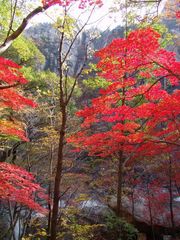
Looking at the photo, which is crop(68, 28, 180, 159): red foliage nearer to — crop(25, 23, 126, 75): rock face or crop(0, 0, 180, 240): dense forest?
crop(0, 0, 180, 240): dense forest

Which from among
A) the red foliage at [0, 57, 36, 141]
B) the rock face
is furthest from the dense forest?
the rock face

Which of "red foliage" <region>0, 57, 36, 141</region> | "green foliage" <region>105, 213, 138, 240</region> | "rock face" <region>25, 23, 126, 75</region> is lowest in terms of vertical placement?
"green foliage" <region>105, 213, 138, 240</region>

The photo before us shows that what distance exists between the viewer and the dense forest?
6156 mm

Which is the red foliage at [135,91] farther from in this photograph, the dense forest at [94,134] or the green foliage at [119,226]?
the green foliage at [119,226]

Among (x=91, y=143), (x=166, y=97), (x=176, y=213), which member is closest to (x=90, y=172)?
(x=176, y=213)

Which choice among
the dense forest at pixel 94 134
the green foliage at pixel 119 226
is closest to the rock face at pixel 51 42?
the dense forest at pixel 94 134

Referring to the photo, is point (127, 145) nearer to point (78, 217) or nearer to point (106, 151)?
point (106, 151)

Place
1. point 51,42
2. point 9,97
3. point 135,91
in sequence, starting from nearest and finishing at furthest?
point 9,97 < point 135,91 < point 51,42

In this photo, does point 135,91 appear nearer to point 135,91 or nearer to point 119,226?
point 135,91

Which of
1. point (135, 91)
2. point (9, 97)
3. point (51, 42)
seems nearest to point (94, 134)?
point (135, 91)

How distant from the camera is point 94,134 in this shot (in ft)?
33.3

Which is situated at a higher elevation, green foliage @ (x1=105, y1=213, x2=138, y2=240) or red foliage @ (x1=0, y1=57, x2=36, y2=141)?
red foliage @ (x1=0, y1=57, x2=36, y2=141)

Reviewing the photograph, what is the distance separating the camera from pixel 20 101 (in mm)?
6730

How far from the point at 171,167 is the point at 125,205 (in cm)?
309
